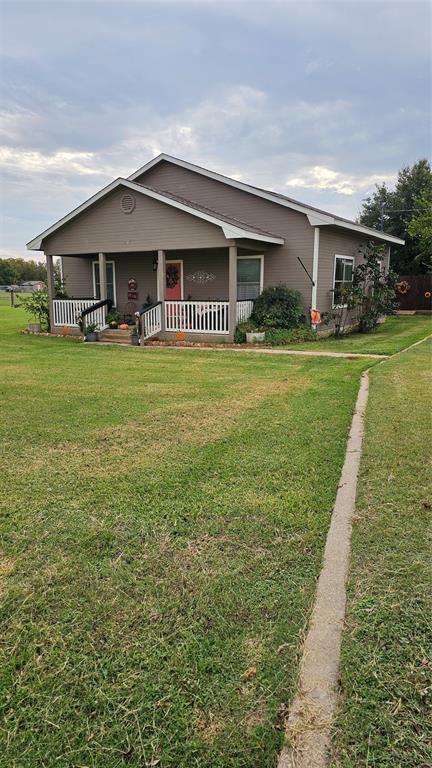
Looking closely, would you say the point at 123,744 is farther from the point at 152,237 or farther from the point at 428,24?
the point at 152,237

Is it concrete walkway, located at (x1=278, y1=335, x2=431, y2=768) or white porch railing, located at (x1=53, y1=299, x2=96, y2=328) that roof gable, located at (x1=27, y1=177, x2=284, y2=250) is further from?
concrete walkway, located at (x1=278, y1=335, x2=431, y2=768)

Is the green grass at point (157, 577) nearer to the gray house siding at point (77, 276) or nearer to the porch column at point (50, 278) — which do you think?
the porch column at point (50, 278)

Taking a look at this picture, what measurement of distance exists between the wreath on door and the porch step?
2.93 metres

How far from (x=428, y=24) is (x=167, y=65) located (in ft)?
25.4

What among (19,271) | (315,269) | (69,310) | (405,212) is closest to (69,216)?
(69,310)

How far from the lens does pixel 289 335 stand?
1372cm

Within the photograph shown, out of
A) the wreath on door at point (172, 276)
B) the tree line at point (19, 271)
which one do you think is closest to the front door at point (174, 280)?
the wreath on door at point (172, 276)

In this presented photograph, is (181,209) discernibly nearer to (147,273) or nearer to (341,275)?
(147,273)

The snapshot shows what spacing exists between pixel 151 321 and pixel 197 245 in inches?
105

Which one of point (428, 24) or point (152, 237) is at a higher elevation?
point (428, 24)

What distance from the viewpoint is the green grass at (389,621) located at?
67.9 inches

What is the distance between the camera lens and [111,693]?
1.91m

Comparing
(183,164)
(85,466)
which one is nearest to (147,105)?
(183,164)

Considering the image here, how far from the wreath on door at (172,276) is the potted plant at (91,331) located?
318 centimetres
